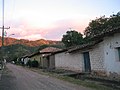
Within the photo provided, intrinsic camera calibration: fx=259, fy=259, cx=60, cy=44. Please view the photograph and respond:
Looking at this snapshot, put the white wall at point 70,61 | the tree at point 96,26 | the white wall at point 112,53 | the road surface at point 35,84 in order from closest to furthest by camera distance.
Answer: the road surface at point 35,84
the white wall at point 112,53
the white wall at point 70,61
the tree at point 96,26

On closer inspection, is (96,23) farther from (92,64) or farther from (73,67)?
(92,64)

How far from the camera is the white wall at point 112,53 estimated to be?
19750 mm

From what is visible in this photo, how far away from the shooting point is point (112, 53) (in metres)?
20.5

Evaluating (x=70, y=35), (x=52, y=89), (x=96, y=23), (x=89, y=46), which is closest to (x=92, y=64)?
(x=89, y=46)

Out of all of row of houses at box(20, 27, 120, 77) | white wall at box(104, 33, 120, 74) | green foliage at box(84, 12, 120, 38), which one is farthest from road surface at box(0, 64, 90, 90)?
green foliage at box(84, 12, 120, 38)

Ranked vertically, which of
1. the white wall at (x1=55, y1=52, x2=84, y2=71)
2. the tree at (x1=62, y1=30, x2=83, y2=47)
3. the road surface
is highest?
the tree at (x1=62, y1=30, x2=83, y2=47)

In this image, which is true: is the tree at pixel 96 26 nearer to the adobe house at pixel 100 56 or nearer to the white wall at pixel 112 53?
the adobe house at pixel 100 56

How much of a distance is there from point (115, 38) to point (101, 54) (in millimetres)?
4694

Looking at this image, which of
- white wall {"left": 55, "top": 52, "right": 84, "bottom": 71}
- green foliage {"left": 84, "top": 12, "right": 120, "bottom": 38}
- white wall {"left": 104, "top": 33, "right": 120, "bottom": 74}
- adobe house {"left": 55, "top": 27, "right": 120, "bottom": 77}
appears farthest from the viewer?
green foliage {"left": 84, "top": 12, "right": 120, "bottom": 38}

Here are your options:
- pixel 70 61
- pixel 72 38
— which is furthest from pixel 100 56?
pixel 72 38

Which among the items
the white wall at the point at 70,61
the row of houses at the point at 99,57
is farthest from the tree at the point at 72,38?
the row of houses at the point at 99,57

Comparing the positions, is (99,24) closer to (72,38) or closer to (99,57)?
(72,38)

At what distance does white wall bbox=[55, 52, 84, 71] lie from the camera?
31.5 metres

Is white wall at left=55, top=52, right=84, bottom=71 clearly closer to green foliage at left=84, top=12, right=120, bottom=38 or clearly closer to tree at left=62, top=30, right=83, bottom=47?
green foliage at left=84, top=12, right=120, bottom=38
